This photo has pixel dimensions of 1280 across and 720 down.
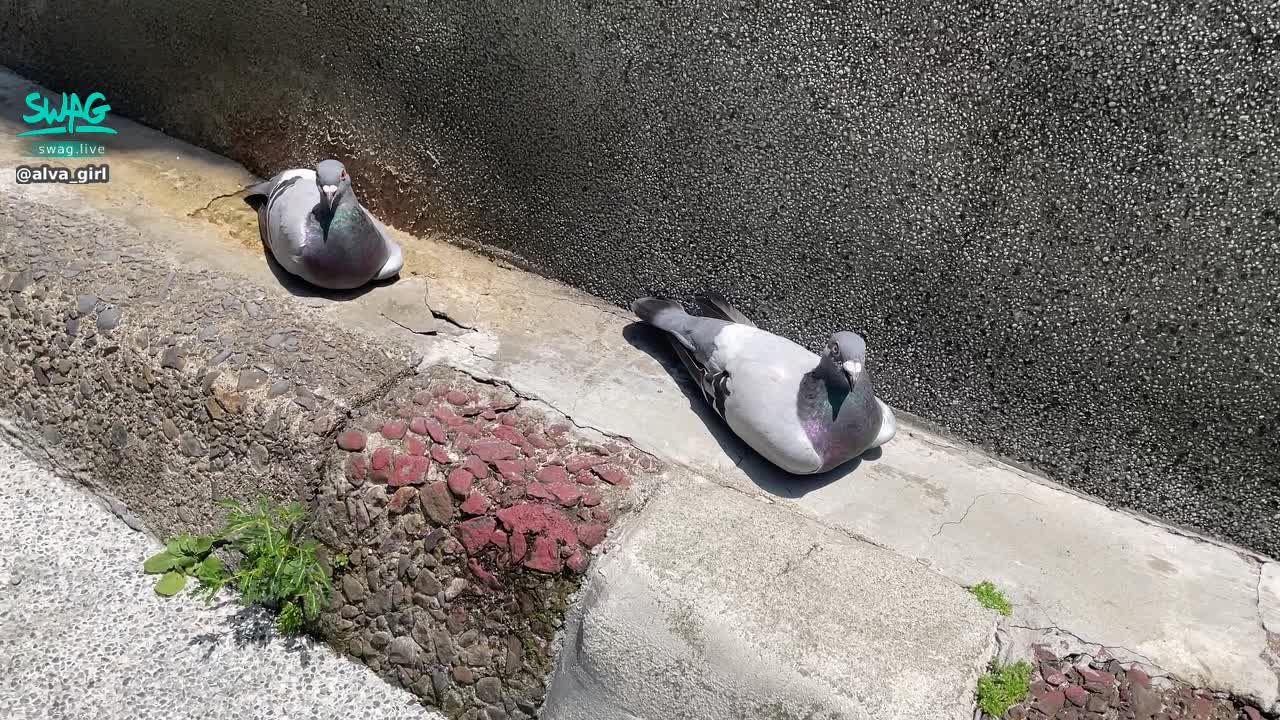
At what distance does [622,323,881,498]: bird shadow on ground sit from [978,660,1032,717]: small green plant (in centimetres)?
81

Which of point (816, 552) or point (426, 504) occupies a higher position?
point (816, 552)

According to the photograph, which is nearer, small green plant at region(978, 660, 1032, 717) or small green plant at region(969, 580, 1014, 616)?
small green plant at region(978, 660, 1032, 717)

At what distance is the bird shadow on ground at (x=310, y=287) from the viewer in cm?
337

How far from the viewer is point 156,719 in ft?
7.97

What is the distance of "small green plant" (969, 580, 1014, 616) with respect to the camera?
7.53ft

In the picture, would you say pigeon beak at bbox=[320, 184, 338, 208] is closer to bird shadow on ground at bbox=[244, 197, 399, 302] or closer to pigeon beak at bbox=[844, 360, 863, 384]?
bird shadow on ground at bbox=[244, 197, 399, 302]

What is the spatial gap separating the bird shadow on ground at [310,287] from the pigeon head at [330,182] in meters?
0.33

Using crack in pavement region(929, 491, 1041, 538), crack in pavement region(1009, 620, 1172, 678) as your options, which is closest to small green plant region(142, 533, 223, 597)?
crack in pavement region(929, 491, 1041, 538)

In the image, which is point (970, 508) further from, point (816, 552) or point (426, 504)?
point (426, 504)

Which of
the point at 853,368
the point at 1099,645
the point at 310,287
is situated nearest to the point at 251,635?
the point at 310,287

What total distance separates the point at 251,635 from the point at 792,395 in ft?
5.87

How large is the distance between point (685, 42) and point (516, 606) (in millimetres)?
1858

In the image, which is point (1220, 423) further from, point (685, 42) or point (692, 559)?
point (685, 42)

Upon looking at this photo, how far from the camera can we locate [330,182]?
326cm
